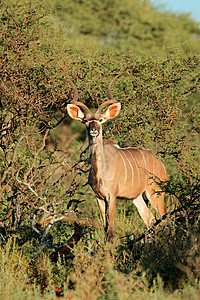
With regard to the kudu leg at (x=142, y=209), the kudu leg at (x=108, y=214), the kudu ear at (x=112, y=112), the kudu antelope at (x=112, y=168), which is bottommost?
the kudu leg at (x=108, y=214)

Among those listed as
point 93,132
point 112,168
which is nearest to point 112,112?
point 93,132

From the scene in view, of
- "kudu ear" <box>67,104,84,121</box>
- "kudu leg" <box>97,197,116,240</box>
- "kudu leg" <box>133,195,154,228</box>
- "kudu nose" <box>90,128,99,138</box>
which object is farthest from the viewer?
"kudu leg" <box>133,195,154,228</box>

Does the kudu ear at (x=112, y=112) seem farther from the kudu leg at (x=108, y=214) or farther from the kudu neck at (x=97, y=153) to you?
the kudu leg at (x=108, y=214)

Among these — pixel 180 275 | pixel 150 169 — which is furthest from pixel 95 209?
pixel 180 275

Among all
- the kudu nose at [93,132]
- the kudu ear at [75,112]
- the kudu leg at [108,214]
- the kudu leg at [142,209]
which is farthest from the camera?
the kudu leg at [142,209]

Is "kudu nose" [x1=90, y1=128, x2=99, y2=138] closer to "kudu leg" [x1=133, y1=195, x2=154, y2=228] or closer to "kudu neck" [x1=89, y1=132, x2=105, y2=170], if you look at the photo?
"kudu neck" [x1=89, y1=132, x2=105, y2=170]

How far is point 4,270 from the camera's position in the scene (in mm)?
3582

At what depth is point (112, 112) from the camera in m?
4.39

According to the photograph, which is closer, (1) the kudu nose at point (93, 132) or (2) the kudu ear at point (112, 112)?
(1) the kudu nose at point (93, 132)

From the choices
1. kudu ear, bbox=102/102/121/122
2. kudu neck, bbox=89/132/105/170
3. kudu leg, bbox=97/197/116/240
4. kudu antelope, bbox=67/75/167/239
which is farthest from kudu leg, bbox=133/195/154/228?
kudu ear, bbox=102/102/121/122

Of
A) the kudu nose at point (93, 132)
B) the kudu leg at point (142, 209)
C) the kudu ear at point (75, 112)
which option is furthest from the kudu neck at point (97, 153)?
the kudu leg at point (142, 209)

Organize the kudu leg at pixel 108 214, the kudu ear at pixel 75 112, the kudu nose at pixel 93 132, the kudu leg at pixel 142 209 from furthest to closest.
Answer: the kudu leg at pixel 142 209 < the kudu ear at pixel 75 112 < the kudu leg at pixel 108 214 < the kudu nose at pixel 93 132

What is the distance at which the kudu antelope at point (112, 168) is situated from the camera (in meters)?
4.33

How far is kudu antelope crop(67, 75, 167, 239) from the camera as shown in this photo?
4332 millimetres
